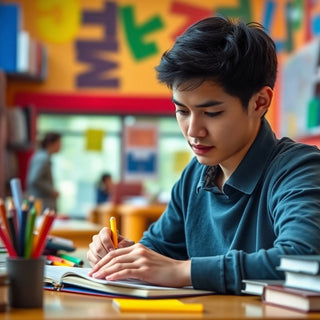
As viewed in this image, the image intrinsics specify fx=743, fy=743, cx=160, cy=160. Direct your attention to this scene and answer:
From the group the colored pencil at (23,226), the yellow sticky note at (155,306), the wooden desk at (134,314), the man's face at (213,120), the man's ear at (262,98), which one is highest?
the man's ear at (262,98)

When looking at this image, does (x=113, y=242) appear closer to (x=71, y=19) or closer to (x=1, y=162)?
(x=1, y=162)

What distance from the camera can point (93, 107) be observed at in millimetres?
7750

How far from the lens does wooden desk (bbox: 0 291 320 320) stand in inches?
35.7

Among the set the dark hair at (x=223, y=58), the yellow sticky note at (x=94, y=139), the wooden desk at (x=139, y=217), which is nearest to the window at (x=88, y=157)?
the yellow sticky note at (x=94, y=139)

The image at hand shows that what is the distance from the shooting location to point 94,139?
22.1 feet

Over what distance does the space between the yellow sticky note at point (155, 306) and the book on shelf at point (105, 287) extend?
0.16 feet

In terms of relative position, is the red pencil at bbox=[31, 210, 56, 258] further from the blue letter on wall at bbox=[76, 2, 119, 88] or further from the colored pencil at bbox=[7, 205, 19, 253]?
the blue letter on wall at bbox=[76, 2, 119, 88]

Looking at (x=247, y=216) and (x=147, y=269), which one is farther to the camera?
(x=247, y=216)

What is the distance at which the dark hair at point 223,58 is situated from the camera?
1.31 metres

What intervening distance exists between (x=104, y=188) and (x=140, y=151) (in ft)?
1.96

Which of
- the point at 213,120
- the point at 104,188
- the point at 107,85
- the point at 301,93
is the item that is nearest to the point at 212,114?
the point at 213,120

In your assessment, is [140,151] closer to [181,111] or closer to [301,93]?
[301,93]

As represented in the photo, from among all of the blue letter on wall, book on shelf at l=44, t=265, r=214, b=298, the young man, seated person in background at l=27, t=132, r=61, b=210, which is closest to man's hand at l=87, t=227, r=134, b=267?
the young man

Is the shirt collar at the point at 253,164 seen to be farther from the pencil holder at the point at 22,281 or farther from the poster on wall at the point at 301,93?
the poster on wall at the point at 301,93
